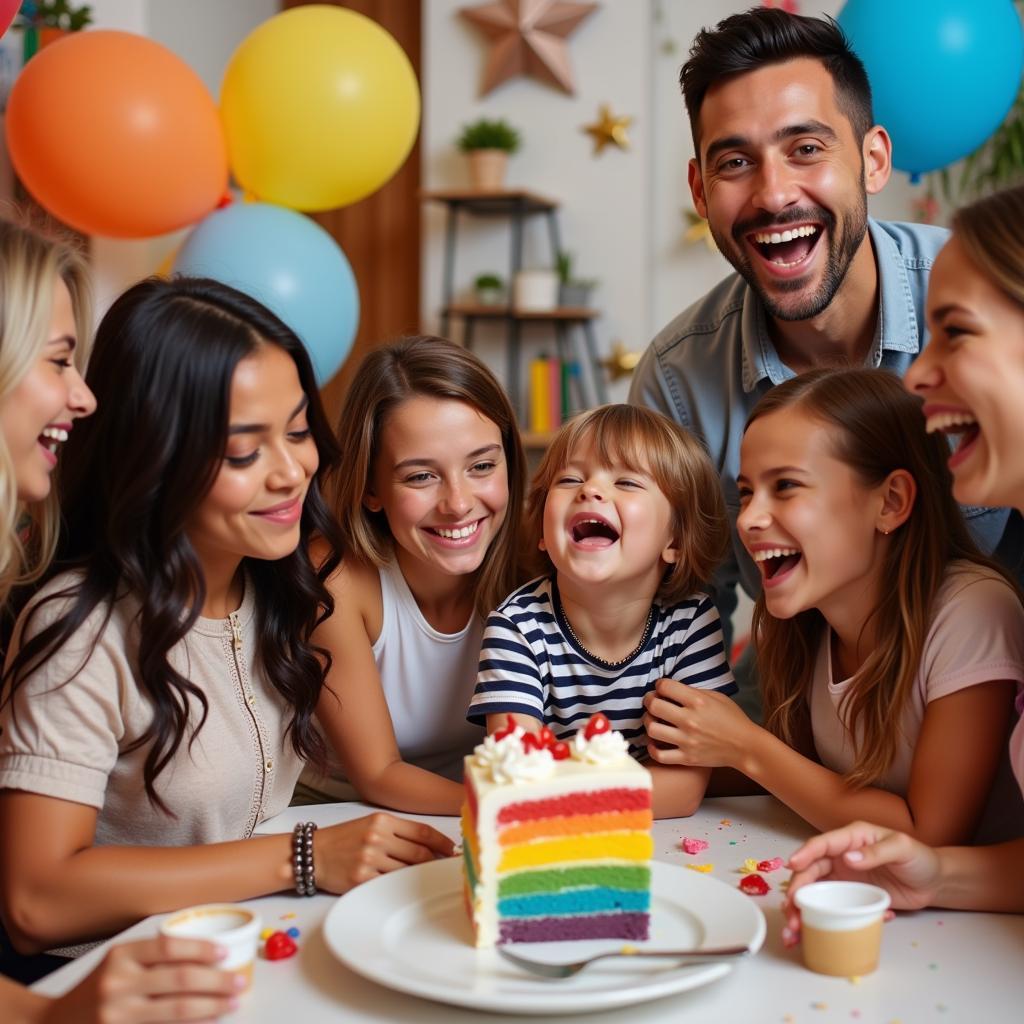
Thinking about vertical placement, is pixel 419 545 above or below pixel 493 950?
above

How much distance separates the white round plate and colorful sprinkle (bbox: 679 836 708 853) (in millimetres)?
198

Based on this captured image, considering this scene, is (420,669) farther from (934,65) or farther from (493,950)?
(934,65)

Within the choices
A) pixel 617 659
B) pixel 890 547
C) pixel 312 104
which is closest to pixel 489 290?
pixel 312 104

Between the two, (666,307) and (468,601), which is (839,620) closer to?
(468,601)

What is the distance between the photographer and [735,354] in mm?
2836

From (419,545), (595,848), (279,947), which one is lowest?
(279,947)

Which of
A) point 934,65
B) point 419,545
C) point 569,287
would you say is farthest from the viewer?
point 569,287

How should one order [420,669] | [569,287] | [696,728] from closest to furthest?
[696,728]
[420,669]
[569,287]

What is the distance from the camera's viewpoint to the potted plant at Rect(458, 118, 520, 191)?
6320 mm

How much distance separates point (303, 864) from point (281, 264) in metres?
2.89

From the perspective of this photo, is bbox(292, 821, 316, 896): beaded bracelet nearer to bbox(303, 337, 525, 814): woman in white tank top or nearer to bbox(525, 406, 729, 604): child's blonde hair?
bbox(303, 337, 525, 814): woman in white tank top

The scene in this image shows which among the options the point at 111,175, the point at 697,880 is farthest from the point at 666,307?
the point at 697,880

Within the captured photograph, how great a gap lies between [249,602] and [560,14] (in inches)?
200

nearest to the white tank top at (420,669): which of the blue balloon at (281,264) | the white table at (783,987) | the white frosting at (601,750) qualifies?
the white table at (783,987)
